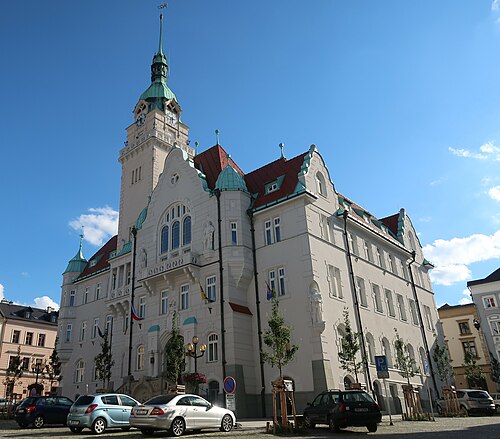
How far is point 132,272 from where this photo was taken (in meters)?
40.2

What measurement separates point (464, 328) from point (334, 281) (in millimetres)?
39138

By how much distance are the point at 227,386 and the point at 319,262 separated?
14.0m

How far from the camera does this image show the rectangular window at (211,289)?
32.5 metres

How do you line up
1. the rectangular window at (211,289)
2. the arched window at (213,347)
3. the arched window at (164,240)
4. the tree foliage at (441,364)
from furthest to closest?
the tree foliage at (441,364), the arched window at (164,240), the rectangular window at (211,289), the arched window at (213,347)

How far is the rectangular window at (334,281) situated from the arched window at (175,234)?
12515mm

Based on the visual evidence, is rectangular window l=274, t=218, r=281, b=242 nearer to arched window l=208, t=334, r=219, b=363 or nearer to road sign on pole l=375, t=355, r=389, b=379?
arched window l=208, t=334, r=219, b=363

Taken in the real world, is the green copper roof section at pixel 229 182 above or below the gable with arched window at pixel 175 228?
above

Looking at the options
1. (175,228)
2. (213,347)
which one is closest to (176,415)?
(213,347)

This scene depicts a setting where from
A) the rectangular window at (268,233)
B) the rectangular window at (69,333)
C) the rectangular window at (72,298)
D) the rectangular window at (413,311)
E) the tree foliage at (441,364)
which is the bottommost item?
the tree foliage at (441,364)

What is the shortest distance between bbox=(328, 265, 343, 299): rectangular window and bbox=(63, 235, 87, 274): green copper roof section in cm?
3266

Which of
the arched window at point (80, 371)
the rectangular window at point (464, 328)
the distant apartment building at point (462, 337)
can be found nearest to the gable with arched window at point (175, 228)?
the arched window at point (80, 371)

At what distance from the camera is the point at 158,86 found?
177 ft

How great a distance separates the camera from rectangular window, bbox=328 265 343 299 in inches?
1268

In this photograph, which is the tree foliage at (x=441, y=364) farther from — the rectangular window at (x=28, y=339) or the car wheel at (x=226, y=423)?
the rectangular window at (x=28, y=339)
